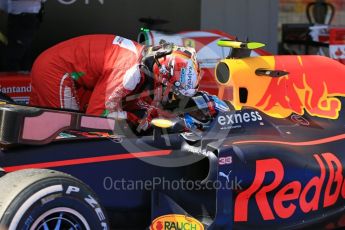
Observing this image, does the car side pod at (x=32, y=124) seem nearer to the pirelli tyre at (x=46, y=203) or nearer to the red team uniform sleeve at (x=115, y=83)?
the pirelli tyre at (x=46, y=203)

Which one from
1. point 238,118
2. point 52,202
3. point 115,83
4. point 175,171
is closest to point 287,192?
point 238,118

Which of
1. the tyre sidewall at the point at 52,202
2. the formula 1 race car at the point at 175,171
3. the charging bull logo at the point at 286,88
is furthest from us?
the charging bull logo at the point at 286,88

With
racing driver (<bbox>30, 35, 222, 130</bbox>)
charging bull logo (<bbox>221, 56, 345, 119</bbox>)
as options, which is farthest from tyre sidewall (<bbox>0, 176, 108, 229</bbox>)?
charging bull logo (<bbox>221, 56, 345, 119</bbox>)

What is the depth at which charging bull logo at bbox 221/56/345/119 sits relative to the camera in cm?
367

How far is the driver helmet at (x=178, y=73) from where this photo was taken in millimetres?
3369

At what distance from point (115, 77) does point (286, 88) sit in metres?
1.05

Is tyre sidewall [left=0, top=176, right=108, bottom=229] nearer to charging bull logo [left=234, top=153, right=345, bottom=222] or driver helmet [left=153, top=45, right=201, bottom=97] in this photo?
charging bull logo [left=234, top=153, right=345, bottom=222]

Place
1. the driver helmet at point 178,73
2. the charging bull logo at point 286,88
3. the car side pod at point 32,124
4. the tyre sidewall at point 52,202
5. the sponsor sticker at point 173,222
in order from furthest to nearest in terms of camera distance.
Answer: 1. the charging bull logo at point 286,88
2. the driver helmet at point 178,73
3. the sponsor sticker at point 173,222
4. the car side pod at point 32,124
5. the tyre sidewall at point 52,202

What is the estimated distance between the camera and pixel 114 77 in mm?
3467

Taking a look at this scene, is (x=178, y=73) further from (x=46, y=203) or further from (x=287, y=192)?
(x=46, y=203)

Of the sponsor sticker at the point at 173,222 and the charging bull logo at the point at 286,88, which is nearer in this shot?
the sponsor sticker at the point at 173,222

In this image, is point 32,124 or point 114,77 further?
point 114,77

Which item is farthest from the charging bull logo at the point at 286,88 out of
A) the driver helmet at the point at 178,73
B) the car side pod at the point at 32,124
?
the car side pod at the point at 32,124

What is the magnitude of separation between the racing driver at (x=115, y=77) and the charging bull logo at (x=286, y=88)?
1.19 feet
